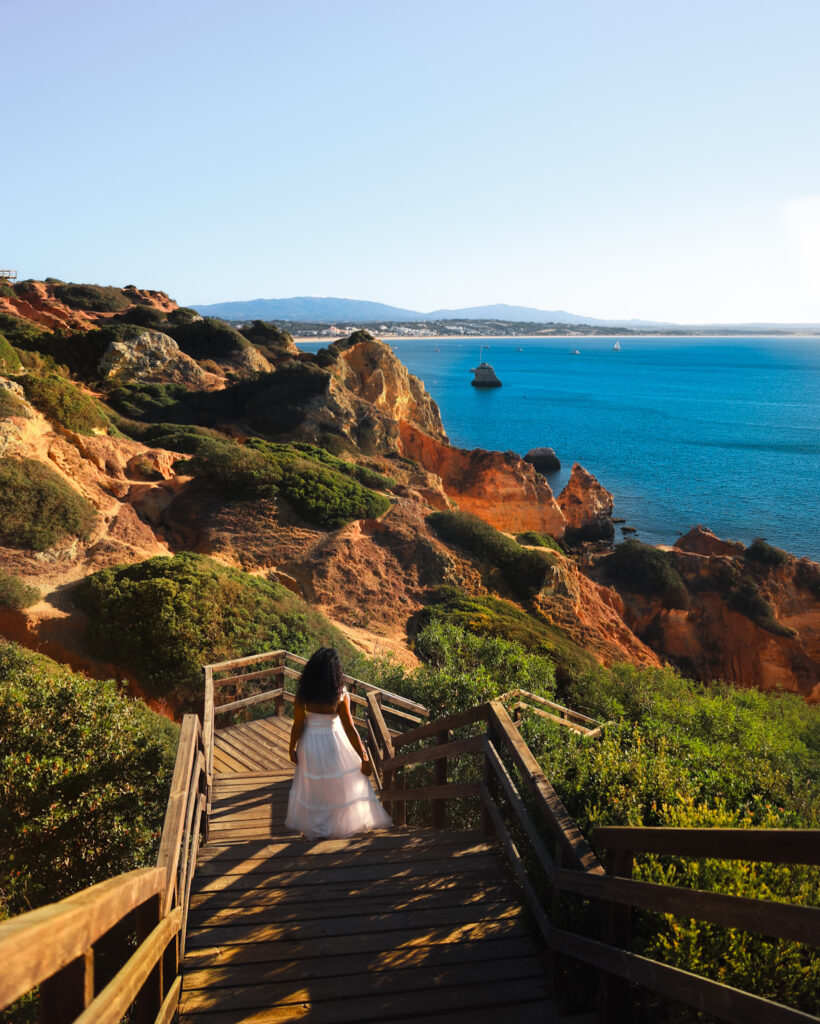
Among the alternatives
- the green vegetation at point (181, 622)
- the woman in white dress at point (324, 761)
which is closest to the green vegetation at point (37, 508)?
the green vegetation at point (181, 622)

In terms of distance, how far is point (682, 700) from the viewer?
41.2ft

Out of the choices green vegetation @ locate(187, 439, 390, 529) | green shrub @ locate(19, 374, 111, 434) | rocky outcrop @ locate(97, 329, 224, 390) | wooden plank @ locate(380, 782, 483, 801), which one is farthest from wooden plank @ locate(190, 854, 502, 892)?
rocky outcrop @ locate(97, 329, 224, 390)

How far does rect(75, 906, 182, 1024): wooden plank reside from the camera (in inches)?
73.2

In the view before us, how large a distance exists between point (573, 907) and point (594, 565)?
30613 millimetres

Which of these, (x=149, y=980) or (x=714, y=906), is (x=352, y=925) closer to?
(x=149, y=980)

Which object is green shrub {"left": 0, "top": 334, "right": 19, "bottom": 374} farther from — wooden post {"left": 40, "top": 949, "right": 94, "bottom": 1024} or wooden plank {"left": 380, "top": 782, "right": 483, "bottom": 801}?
wooden post {"left": 40, "top": 949, "right": 94, "bottom": 1024}

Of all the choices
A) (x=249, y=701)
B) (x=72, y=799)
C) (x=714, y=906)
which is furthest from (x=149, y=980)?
(x=249, y=701)

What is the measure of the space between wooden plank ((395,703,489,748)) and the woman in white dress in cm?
52

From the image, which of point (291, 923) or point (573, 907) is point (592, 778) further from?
point (291, 923)

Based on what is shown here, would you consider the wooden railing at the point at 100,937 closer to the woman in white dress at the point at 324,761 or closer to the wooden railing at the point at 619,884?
the woman in white dress at the point at 324,761

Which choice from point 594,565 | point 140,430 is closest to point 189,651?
point 140,430

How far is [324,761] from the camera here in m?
5.83

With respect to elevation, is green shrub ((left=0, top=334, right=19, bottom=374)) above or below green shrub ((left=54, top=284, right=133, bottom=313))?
below

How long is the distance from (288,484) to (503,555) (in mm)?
7613
